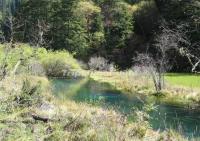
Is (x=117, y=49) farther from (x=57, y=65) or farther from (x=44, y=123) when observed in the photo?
(x=44, y=123)

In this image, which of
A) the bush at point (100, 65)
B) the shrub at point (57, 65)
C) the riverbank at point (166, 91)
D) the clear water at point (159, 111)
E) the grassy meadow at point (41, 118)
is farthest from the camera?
the bush at point (100, 65)

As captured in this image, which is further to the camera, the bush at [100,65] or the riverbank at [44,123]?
the bush at [100,65]

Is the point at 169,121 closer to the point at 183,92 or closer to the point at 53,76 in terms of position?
the point at 183,92

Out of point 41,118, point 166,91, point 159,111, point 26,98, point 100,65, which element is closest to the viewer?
point 26,98

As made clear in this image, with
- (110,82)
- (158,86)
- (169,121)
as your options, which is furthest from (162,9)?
(169,121)

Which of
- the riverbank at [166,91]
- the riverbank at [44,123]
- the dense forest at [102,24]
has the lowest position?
the riverbank at [166,91]

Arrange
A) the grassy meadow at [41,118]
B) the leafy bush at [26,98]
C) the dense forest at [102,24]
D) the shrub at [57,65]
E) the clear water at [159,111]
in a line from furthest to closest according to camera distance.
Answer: the dense forest at [102,24]
the shrub at [57,65]
the clear water at [159,111]
the leafy bush at [26,98]
the grassy meadow at [41,118]

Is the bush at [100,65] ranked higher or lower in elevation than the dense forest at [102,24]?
lower

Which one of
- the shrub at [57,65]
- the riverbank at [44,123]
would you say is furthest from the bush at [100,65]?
the riverbank at [44,123]

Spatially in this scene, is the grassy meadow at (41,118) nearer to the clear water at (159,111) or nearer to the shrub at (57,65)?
the clear water at (159,111)

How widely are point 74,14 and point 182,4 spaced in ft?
61.1

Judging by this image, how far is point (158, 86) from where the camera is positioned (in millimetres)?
41844

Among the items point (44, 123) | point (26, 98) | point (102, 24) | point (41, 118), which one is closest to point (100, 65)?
point (102, 24)

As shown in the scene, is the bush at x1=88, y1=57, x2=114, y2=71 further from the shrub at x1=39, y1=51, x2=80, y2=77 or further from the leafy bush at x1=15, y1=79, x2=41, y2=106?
the leafy bush at x1=15, y1=79, x2=41, y2=106
